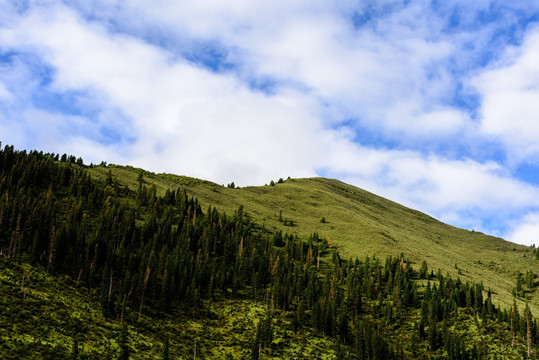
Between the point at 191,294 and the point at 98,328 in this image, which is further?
the point at 191,294

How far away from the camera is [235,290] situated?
119812 millimetres

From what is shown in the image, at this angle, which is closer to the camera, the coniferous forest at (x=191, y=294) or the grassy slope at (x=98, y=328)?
the grassy slope at (x=98, y=328)

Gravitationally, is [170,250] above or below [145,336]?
above

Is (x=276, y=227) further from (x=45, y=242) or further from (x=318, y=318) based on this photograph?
(x=45, y=242)

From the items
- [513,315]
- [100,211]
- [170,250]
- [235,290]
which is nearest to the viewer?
[513,315]

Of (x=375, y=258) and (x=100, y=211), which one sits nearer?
(x=100, y=211)

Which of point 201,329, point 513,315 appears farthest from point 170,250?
point 513,315

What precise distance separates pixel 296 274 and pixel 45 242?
7659cm

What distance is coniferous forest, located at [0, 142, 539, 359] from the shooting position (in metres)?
78.1

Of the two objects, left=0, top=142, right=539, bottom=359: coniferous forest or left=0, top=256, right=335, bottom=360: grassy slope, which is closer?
left=0, top=256, right=335, bottom=360: grassy slope

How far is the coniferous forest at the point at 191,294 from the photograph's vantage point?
78.1 metres

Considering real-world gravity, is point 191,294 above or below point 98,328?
above

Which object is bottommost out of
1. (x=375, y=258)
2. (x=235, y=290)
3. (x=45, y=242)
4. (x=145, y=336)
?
(x=145, y=336)

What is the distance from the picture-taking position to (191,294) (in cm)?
10788
